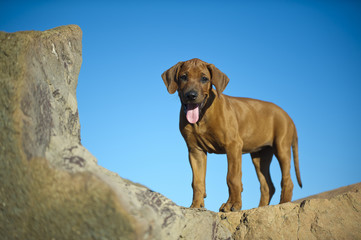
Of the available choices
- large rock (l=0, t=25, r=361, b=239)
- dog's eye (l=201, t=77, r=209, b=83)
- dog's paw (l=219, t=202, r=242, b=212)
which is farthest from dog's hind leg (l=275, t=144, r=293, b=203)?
large rock (l=0, t=25, r=361, b=239)

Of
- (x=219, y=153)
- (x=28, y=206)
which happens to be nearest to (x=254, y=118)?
(x=219, y=153)

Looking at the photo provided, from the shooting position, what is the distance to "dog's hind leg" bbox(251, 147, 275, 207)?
30.6ft

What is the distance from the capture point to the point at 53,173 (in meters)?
3.33

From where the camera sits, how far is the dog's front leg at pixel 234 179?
654 cm

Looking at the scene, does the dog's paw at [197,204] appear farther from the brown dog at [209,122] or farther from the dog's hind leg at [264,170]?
the dog's hind leg at [264,170]

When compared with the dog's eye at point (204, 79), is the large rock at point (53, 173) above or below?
below

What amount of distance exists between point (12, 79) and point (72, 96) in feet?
3.25

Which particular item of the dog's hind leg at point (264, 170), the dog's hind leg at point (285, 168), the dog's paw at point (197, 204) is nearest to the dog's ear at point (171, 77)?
the dog's paw at point (197, 204)

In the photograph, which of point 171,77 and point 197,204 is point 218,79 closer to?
point 171,77

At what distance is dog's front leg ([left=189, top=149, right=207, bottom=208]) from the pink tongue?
31.7 inches

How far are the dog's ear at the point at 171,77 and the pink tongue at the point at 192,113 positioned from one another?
0.45 m

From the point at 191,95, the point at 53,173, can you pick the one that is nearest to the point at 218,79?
the point at 191,95

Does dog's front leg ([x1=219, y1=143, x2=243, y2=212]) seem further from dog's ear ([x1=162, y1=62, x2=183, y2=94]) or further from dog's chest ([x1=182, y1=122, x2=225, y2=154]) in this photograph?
dog's ear ([x1=162, y1=62, x2=183, y2=94])

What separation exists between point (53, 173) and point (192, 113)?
3.63 metres
